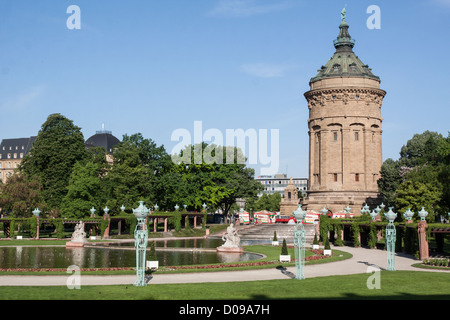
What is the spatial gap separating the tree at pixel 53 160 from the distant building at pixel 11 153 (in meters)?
70.4

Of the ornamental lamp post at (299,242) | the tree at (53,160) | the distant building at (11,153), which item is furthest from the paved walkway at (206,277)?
the distant building at (11,153)

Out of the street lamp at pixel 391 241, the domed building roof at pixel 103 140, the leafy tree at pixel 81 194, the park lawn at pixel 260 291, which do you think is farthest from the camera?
the domed building roof at pixel 103 140

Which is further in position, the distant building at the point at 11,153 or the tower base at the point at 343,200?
the distant building at the point at 11,153

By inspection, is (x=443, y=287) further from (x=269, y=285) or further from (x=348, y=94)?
(x=348, y=94)

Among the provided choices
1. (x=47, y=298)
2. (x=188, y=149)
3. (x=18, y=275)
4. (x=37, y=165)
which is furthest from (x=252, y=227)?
(x=47, y=298)

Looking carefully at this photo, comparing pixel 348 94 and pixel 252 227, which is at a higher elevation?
pixel 348 94

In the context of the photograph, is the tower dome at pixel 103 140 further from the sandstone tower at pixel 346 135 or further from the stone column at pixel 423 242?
the stone column at pixel 423 242

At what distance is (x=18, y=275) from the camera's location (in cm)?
2431

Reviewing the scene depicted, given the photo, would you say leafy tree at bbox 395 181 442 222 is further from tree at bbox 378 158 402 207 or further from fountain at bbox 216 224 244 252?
fountain at bbox 216 224 244 252

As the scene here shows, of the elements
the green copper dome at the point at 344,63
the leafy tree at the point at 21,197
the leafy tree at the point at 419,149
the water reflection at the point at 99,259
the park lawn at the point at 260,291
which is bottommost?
the water reflection at the point at 99,259

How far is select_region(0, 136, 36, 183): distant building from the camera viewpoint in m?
140

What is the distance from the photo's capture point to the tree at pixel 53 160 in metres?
70.9

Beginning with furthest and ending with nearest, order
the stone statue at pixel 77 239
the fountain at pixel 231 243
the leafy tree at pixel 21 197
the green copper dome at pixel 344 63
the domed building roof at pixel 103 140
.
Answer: the domed building roof at pixel 103 140 < the green copper dome at pixel 344 63 < the leafy tree at pixel 21 197 < the stone statue at pixel 77 239 < the fountain at pixel 231 243
